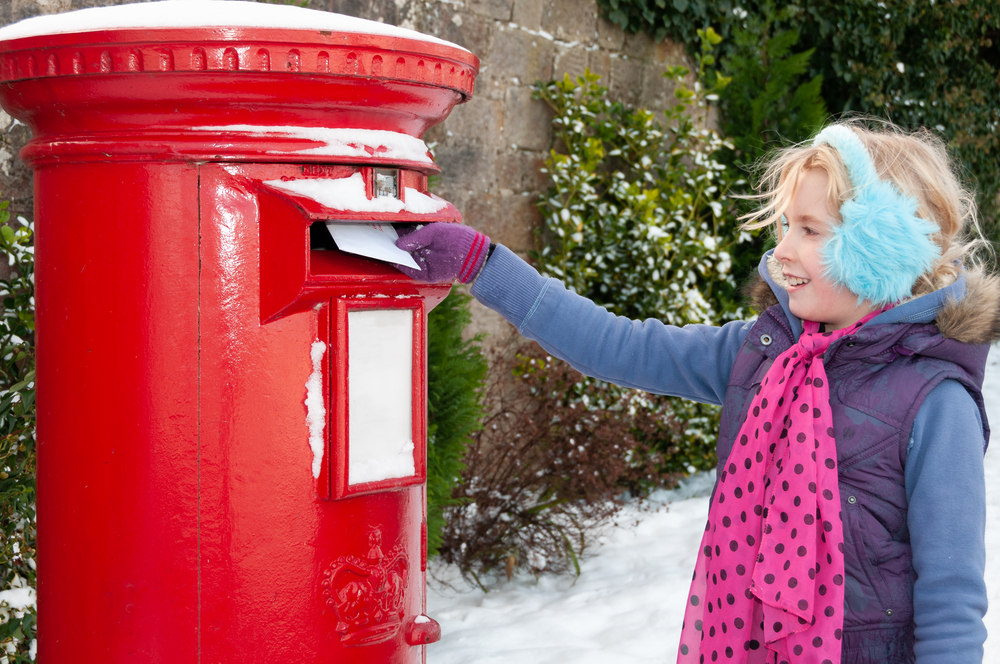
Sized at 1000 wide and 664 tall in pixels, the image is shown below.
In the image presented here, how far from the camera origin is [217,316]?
1410mm

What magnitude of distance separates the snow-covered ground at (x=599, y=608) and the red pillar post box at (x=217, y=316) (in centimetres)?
156

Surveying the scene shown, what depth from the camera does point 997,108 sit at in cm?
649

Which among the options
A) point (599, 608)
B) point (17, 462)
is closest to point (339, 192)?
point (17, 462)

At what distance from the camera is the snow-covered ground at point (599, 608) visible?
2.95 metres

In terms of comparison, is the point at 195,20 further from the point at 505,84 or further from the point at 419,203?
the point at 505,84

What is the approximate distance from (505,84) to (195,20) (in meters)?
2.95

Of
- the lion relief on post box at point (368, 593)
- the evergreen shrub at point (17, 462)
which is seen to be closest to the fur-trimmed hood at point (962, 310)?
the lion relief on post box at point (368, 593)

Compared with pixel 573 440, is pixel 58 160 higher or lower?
higher

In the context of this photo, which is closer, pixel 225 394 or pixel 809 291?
pixel 225 394

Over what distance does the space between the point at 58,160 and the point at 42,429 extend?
0.46m

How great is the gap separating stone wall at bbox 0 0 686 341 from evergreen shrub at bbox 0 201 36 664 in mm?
1721

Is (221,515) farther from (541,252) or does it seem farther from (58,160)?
(541,252)

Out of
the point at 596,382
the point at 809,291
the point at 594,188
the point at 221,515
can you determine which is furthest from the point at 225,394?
the point at 594,188

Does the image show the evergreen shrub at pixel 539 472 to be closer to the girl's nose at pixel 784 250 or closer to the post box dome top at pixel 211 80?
the girl's nose at pixel 784 250
